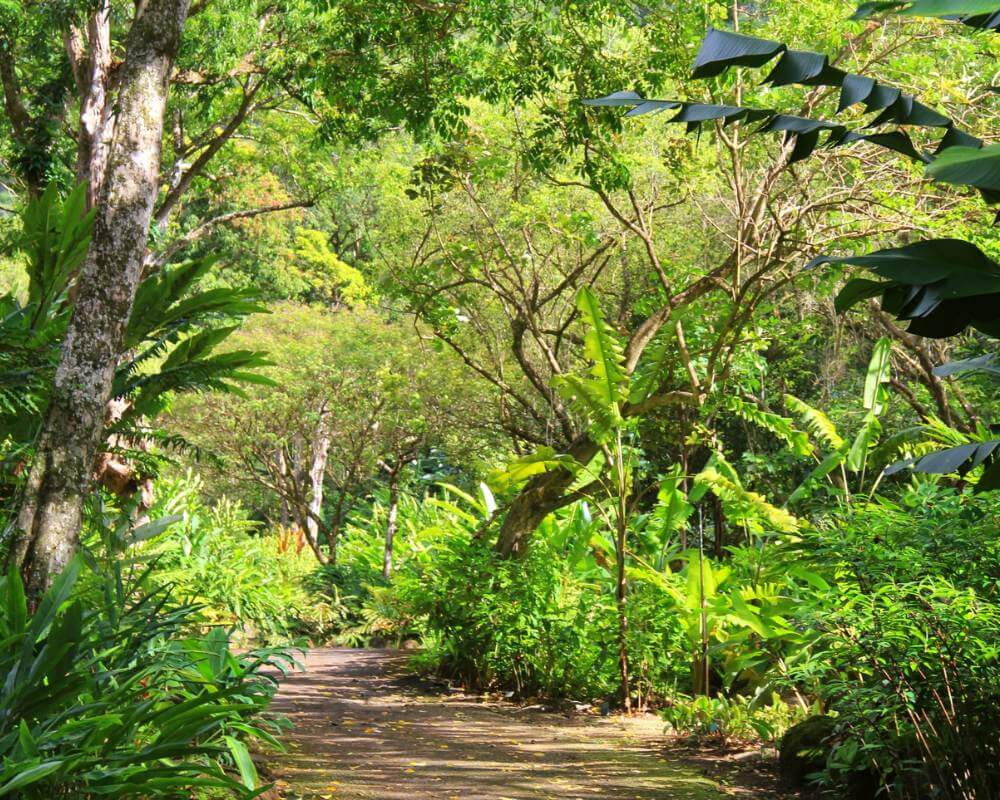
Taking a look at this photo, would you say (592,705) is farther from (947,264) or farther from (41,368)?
(947,264)

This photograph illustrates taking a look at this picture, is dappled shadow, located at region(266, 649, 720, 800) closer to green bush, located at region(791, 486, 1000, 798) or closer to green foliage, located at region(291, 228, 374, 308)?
green bush, located at region(791, 486, 1000, 798)

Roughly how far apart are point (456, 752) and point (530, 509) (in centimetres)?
344

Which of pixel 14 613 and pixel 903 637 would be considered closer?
pixel 14 613

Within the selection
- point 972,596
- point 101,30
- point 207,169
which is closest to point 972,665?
point 972,596

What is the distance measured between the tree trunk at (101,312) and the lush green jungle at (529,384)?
16 millimetres

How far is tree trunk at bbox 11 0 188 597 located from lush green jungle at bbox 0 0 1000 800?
16 mm

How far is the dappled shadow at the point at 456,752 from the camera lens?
5.56 m

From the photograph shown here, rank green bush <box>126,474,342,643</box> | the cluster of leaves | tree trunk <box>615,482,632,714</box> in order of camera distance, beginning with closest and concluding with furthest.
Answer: the cluster of leaves < tree trunk <box>615,482,632,714</box> < green bush <box>126,474,342,643</box>

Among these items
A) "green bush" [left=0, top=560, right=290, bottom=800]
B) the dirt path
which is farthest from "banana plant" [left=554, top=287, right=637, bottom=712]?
"green bush" [left=0, top=560, right=290, bottom=800]

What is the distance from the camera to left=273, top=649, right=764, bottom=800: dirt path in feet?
18.2

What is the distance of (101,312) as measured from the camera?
4.77 meters

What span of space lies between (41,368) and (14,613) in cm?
147

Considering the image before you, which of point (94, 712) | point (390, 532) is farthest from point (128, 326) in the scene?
point (390, 532)

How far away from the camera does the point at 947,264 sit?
3.20m
